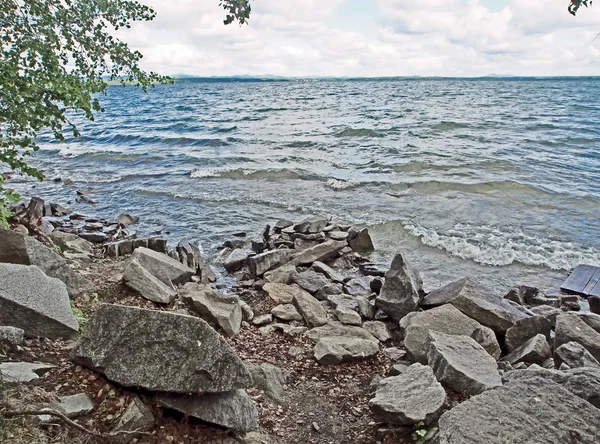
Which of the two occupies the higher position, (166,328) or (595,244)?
(166,328)

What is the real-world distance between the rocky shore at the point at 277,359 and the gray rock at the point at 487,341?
2 centimetres

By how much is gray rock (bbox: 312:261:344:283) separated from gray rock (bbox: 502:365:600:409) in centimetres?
496

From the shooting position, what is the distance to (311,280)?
8.74 meters

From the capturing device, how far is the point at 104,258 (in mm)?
9062

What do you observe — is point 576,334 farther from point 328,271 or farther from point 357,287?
point 328,271

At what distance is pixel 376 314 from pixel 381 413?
324 centimetres

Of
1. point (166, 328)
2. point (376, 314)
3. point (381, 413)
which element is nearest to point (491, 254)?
point (376, 314)

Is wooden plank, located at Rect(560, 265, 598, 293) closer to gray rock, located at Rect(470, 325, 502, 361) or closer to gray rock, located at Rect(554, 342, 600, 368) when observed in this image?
gray rock, located at Rect(470, 325, 502, 361)

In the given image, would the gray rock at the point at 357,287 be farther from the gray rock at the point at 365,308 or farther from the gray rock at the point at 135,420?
the gray rock at the point at 135,420

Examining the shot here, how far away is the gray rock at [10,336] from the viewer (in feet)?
12.8

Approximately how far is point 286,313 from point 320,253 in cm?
325

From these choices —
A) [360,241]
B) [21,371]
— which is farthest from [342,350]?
[360,241]

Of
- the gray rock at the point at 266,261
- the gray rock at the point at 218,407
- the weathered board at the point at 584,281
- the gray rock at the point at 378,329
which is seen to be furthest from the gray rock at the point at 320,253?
the gray rock at the point at 218,407

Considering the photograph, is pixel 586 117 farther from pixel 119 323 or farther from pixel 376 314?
pixel 119 323
